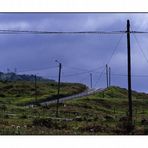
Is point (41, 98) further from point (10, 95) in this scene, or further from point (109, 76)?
point (109, 76)

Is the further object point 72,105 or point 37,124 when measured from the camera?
point 72,105

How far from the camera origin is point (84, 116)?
64.0 metres

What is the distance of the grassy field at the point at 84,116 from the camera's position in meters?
36.5

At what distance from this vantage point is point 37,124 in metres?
39.4

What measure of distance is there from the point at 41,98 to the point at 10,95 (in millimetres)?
17150

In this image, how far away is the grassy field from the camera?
3647 cm
